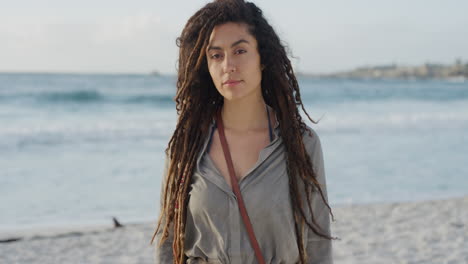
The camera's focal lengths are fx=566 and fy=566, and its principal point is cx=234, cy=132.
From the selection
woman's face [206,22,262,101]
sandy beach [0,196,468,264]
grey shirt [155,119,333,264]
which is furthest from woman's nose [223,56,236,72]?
sandy beach [0,196,468,264]

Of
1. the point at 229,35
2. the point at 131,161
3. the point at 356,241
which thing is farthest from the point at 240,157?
Answer: the point at 131,161

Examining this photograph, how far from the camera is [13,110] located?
21.3 meters

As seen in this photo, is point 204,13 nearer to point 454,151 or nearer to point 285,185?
point 285,185

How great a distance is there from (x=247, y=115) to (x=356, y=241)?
371cm

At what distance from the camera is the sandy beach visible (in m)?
5.12

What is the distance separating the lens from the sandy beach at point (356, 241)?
5.12 metres

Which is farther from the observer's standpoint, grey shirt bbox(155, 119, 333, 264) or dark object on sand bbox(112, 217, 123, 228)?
dark object on sand bbox(112, 217, 123, 228)

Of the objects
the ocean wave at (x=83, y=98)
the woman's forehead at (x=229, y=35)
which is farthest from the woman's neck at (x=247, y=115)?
the ocean wave at (x=83, y=98)

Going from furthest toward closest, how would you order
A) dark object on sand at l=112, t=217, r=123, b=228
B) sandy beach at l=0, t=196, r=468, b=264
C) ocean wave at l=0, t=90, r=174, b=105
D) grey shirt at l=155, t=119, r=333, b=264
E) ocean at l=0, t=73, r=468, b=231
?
ocean wave at l=0, t=90, r=174, b=105, ocean at l=0, t=73, r=468, b=231, dark object on sand at l=112, t=217, r=123, b=228, sandy beach at l=0, t=196, r=468, b=264, grey shirt at l=155, t=119, r=333, b=264

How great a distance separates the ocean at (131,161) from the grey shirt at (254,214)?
14.4 feet

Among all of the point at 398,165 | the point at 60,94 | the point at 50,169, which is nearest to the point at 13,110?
the point at 60,94

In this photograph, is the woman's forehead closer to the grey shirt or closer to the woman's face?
the woman's face

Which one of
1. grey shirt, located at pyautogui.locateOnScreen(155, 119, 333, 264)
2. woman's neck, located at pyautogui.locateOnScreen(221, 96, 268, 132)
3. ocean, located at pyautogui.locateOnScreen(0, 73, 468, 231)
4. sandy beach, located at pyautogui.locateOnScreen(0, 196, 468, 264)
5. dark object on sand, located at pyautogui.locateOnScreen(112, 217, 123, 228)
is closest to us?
grey shirt, located at pyautogui.locateOnScreen(155, 119, 333, 264)

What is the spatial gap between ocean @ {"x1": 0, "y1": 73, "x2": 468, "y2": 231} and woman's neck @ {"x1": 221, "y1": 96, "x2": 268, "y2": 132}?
4.34m
